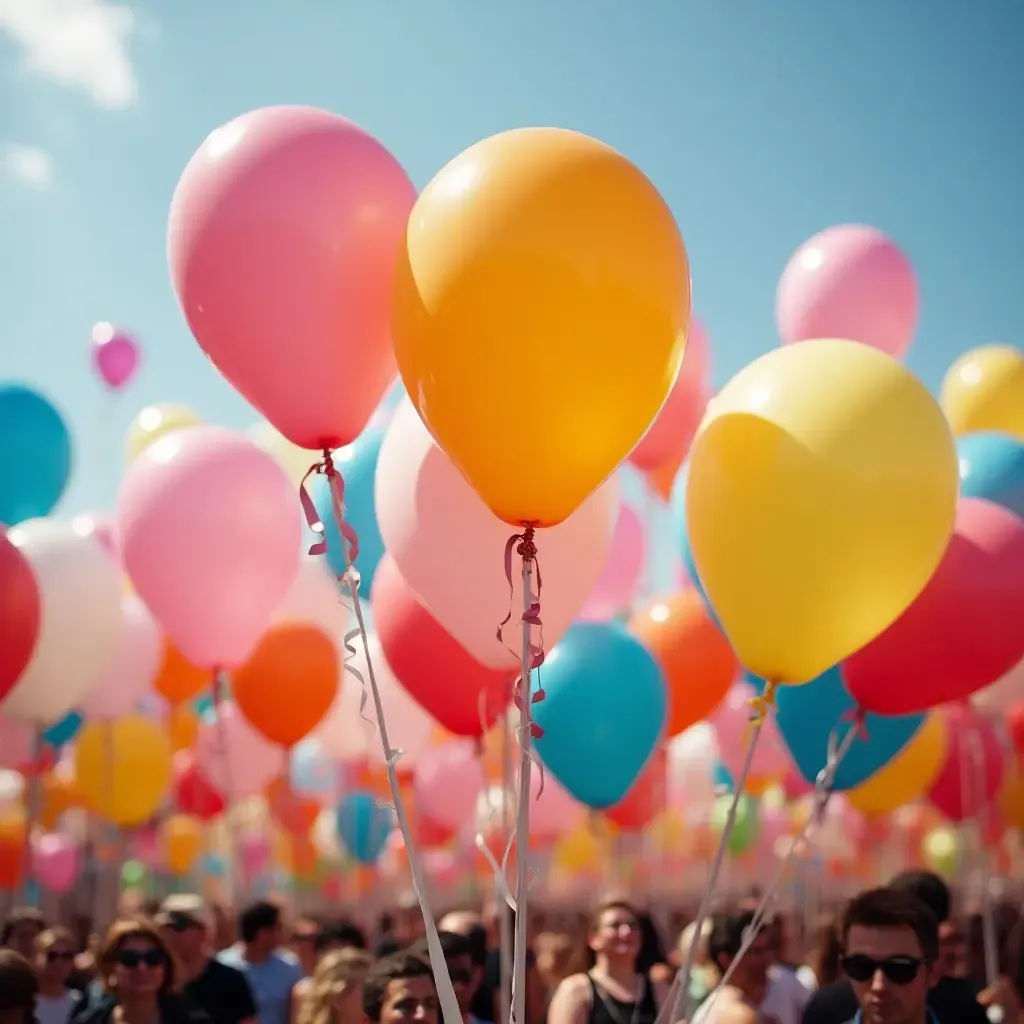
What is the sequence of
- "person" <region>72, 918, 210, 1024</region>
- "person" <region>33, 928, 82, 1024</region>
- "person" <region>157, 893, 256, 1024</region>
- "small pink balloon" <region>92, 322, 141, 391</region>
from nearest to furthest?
"person" <region>72, 918, 210, 1024</region>
"person" <region>157, 893, 256, 1024</region>
"person" <region>33, 928, 82, 1024</region>
"small pink balloon" <region>92, 322, 141, 391</region>

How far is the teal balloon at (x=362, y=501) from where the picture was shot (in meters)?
4.55

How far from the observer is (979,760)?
5.28 meters

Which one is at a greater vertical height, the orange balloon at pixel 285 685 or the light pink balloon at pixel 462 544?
the orange balloon at pixel 285 685

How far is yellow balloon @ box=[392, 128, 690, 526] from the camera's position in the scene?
2.45 metres

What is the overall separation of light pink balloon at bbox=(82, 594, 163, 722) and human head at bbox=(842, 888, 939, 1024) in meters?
4.77

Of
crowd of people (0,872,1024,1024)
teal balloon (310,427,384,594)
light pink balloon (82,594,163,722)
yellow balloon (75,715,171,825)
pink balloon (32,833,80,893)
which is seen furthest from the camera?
pink balloon (32,833,80,893)

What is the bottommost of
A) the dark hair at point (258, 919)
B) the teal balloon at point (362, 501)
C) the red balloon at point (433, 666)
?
the dark hair at point (258, 919)

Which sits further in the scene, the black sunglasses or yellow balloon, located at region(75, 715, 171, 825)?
yellow balloon, located at region(75, 715, 171, 825)

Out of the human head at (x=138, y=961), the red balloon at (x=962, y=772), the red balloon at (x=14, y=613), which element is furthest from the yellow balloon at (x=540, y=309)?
the red balloon at (x=962, y=772)

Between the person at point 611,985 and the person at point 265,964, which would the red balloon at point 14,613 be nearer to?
the person at point 265,964

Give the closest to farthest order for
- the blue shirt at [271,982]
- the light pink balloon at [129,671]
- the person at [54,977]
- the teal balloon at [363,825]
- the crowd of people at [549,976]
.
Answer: the crowd of people at [549,976]
the person at [54,977]
the blue shirt at [271,982]
the light pink balloon at [129,671]
the teal balloon at [363,825]

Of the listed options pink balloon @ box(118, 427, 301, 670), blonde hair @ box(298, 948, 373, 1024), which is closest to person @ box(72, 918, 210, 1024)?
blonde hair @ box(298, 948, 373, 1024)

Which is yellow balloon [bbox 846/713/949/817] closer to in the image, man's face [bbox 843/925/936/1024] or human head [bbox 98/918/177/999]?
man's face [bbox 843/925/936/1024]

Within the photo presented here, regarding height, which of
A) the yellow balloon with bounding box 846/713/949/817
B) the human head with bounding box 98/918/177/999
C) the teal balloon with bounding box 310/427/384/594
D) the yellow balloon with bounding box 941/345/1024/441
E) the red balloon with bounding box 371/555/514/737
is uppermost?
the yellow balloon with bounding box 941/345/1024/441
